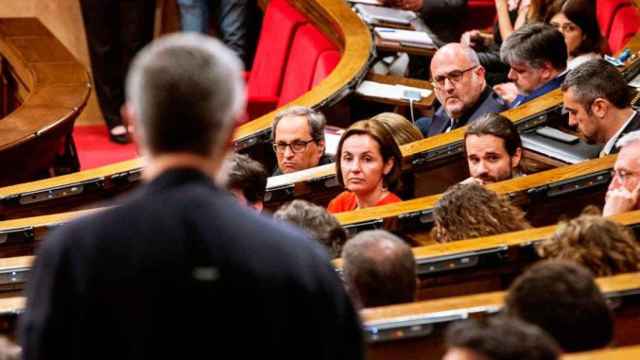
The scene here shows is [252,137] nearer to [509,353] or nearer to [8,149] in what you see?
[8,149]

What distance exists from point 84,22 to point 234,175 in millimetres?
1751

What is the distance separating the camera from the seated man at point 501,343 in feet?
2.81

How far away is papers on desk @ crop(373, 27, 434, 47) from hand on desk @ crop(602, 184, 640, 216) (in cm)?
131

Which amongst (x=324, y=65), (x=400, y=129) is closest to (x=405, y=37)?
(x=324, y=65)

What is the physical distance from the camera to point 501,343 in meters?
0.87

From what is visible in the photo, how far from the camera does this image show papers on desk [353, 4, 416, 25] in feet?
10.5

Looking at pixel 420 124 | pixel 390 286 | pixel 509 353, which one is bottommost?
pixel 420 124

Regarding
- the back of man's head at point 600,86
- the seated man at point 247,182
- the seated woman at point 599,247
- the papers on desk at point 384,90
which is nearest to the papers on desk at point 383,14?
the papers on desk at point 384,90

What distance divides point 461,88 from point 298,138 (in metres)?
0.35

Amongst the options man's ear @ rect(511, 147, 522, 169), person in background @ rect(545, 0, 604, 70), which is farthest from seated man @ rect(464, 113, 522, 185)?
person in background @ rect(545, 0, 604, 70)

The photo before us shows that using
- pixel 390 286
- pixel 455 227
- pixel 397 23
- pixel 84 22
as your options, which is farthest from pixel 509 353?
pixel 84 22

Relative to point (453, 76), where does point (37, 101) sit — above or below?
below

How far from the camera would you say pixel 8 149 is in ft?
8.27

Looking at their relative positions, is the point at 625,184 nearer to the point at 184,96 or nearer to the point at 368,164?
the point at 368,164
